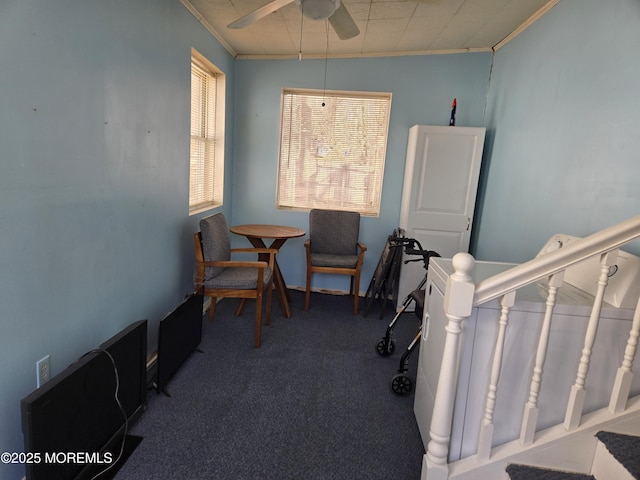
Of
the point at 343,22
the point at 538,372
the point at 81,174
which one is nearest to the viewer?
the point at 538,372

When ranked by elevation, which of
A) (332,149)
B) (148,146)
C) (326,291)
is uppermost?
(332,149)

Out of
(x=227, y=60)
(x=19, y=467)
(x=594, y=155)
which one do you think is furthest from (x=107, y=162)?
(x=594, y=155)

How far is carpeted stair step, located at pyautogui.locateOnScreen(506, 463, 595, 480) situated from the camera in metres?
1.47

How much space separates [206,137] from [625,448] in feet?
12.0

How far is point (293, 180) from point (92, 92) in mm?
2577

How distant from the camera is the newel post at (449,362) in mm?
1381

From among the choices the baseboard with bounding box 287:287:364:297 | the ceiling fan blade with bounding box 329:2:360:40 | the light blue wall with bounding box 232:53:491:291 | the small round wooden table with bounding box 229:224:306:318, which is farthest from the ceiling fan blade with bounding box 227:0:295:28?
the baseboard with bounding box 287:287:364:297

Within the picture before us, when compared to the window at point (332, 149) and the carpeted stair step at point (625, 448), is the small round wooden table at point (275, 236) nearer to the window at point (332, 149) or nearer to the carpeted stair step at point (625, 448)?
the window at point (332, 149)

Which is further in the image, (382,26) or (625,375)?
(382,26)

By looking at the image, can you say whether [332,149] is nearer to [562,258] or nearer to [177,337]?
[177,337]

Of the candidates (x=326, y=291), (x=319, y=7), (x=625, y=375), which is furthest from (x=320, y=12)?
(x=326, y=291)

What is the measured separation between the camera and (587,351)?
1.39 m

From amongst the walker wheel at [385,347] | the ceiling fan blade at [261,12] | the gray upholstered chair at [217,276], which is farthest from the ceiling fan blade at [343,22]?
the walker wheel at [385,347]

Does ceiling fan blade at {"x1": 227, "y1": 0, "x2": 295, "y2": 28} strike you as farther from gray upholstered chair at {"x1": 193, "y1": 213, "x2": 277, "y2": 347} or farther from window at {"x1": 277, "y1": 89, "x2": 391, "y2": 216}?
window at {"x1": 277, "y1": 89, "x2": 391, "y2": 216}
